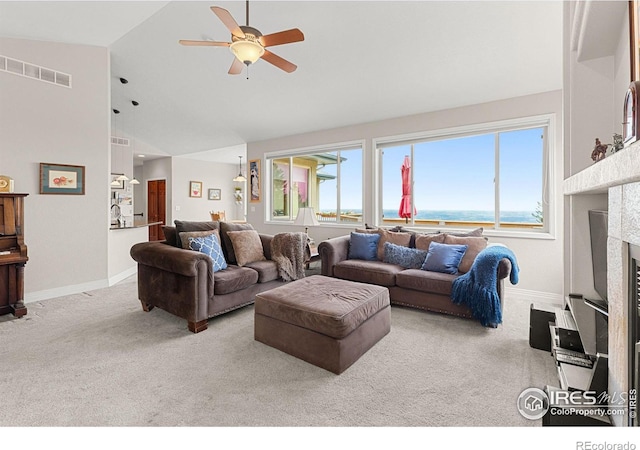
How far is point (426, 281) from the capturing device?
3.08m

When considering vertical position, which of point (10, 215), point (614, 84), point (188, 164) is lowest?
point (10, 215)

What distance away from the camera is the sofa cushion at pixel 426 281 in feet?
9.80

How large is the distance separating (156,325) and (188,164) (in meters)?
7.01

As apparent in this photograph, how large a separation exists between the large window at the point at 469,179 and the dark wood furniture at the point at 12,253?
464 cm

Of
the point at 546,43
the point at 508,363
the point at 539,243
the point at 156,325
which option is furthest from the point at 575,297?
the point at 156,325

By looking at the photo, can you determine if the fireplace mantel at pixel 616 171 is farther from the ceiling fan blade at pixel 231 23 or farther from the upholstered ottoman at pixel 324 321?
the ceiling fan blade at pixel 231 23

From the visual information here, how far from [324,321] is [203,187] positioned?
8300mm

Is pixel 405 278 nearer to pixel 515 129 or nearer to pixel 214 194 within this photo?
pixel 515 129

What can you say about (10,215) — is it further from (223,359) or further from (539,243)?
(539,243)

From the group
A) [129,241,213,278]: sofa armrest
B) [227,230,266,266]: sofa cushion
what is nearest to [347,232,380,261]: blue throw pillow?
[227,230,266,266]: sofa cushion

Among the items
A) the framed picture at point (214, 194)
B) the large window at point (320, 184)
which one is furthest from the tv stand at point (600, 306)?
the framed picture at point (214, 194)

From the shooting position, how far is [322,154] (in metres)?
5.86

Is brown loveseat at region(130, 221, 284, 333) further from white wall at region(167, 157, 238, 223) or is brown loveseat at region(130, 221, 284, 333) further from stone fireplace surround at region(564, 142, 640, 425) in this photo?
white wall at region(167, 157, 238, 223)

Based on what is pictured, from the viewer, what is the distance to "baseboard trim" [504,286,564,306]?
139 inches
